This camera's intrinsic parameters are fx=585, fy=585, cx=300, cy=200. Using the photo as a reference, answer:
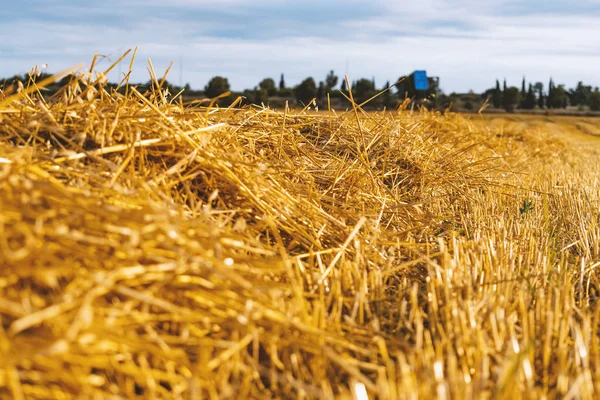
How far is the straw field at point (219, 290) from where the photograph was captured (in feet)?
3.67

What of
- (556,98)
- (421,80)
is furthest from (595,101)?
(421,80)

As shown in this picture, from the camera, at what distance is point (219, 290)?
1.29 m

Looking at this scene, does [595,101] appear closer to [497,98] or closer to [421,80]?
[497,98]

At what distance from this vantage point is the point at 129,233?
1203 millimetres

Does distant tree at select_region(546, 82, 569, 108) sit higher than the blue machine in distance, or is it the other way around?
distant tree at select_region(546, 82, 569, 108)

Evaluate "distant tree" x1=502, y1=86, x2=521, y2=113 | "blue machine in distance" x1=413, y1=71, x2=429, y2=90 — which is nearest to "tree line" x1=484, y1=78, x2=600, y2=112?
"distant tree" x1=502, y1=86, x2=521, y2=113

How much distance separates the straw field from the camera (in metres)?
1.12

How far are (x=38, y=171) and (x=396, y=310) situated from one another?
972mm

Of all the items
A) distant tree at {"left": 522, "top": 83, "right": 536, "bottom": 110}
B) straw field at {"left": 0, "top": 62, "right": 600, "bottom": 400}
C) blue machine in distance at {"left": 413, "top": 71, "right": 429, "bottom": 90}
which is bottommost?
straw field at {"left": 0, "top": 62, "right": 600, "bottom": 400}

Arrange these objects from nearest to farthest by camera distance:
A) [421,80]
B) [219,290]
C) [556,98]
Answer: [219,290] < [421,80] < [556,98]

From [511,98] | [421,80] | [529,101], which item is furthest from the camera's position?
[529,101]

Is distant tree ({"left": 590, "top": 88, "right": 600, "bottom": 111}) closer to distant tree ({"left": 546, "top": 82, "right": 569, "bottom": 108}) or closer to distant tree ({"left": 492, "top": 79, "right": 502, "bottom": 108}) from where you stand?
distant tree ({"left": 546, "top": 82, "right": 569, "bottom": 108})

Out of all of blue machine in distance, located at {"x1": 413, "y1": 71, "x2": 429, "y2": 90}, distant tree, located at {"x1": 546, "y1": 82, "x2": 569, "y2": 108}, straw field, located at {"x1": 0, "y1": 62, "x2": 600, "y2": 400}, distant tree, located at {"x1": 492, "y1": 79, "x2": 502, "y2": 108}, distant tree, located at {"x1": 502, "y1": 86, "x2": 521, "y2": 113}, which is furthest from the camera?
distant tree, located at {"x1": 546, "y1": 82, "x2": 569, "y2": 108}

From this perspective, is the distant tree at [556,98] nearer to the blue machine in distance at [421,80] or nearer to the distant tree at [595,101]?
the distant tree at [595,101]
